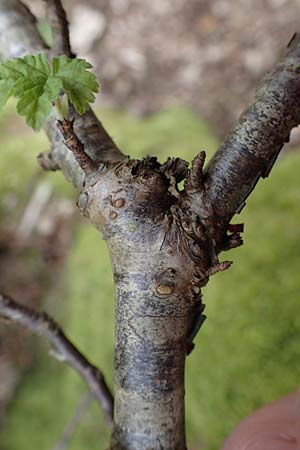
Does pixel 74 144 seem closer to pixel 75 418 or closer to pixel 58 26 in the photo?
pixel 58 26

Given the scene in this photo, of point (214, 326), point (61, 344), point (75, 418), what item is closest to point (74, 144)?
point (61, 344)

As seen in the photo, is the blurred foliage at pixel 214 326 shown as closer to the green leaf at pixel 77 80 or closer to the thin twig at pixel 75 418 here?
the thin twig at pixel 75 418

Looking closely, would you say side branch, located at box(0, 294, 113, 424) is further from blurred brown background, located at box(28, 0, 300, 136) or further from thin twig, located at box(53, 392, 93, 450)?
blurred brown background, located at box(28, 0, 300, 136)

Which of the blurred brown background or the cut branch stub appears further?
the blurred brown background

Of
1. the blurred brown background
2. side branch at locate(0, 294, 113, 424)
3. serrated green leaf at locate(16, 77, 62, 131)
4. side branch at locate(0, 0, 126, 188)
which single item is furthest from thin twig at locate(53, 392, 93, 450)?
the blurred brown background

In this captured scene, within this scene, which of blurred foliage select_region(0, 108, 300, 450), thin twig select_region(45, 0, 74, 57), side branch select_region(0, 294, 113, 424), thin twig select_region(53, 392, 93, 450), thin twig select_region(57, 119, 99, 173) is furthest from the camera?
blurred foliage select_region(0, 108, 300, 450)

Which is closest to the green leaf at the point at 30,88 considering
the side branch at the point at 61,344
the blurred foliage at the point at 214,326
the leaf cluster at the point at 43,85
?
the leaf cluster at the point at 43,85
